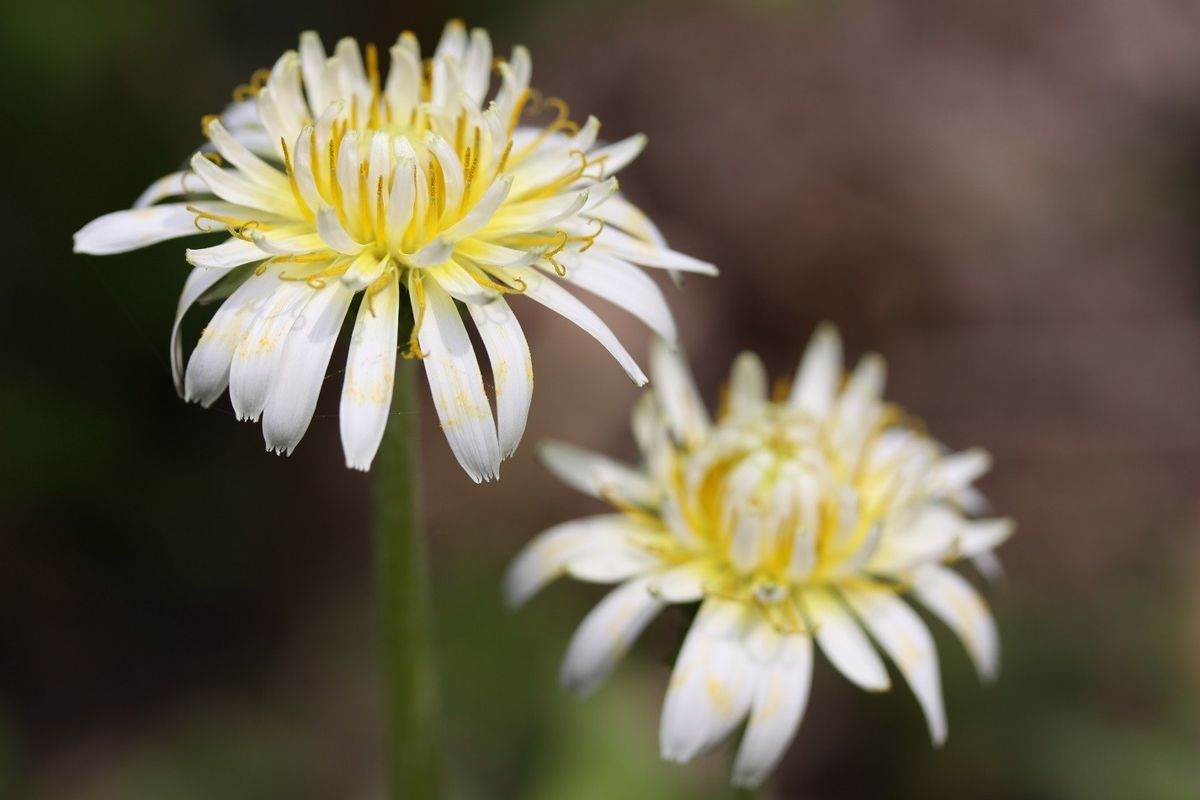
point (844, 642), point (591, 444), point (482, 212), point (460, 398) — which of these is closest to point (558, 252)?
point (482, 212)

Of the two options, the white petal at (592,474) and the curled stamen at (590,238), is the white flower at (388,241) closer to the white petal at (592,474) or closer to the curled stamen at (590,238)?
the curled stamen at (590,238)

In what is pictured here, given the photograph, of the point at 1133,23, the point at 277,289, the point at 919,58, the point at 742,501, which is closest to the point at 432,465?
the point at 742,501

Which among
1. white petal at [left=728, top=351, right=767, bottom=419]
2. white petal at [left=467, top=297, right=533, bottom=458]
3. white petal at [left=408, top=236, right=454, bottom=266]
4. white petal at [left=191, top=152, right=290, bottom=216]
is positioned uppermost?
white petal at [left=728, top=351, right=767, bottom=419]

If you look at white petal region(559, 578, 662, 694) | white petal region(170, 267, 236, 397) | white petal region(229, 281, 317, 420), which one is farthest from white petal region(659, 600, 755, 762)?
white petal region(170, 267, 236, 397)

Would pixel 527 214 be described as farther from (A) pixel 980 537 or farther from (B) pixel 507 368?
(A) pixel 980 537

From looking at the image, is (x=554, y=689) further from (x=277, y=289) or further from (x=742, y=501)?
(x=277, y=289)

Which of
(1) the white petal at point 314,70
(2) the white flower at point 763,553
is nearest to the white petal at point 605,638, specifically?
(2) the white flower at point 763,553

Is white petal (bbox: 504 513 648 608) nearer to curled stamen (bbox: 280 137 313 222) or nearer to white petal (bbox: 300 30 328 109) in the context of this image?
curled stamen (bbox: 280 137 313 222)
